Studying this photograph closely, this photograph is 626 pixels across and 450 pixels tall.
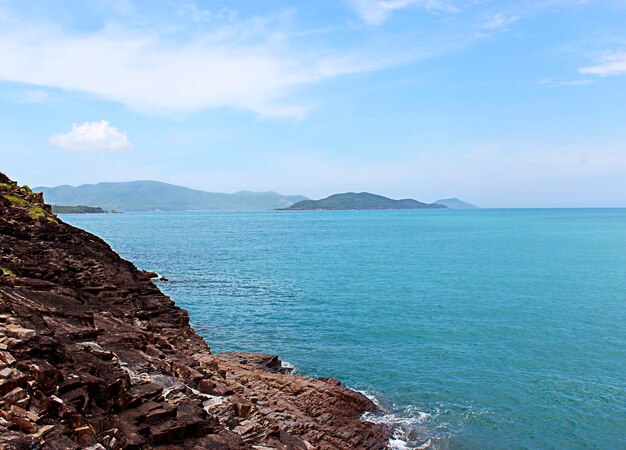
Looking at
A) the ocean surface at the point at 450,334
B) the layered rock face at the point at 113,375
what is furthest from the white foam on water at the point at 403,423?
the layered rock face at the point at 113,375

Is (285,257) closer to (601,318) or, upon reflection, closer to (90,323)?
(601,318)

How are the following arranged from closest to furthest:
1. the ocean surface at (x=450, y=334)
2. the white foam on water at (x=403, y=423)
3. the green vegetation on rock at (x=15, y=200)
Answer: the green vegetation on rock at (x=15, y=200), the white foam on water at (x=403, y=423), the ocean surface at (x=450, y=334)

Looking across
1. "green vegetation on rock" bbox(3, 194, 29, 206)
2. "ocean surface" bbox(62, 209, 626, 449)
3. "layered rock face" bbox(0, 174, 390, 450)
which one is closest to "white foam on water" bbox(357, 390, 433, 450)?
"ocean surface" bbox(62, 209, 626, 449)

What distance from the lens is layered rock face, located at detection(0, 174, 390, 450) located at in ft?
49.1

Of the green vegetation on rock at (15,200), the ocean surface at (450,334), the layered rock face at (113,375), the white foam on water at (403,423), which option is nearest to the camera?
the layered rock face at (113,375)

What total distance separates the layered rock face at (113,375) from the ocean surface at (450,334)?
6.33 metres

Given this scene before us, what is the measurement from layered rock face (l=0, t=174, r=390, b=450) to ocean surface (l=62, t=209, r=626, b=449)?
6331 mm

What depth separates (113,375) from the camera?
18312mm

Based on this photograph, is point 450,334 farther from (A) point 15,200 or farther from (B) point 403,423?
(A) point 15,200

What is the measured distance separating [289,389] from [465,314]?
34.6 metres

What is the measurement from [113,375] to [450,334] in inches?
1591

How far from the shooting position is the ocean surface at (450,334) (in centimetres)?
3344

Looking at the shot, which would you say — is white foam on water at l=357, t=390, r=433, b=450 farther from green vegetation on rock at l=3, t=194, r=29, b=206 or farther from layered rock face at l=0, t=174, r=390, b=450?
green vegetation on rock at l=3, t=194, r=29, b=206

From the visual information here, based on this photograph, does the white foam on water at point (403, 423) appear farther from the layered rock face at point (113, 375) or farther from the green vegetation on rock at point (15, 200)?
the green vegetation on rock at point (15, 200)
